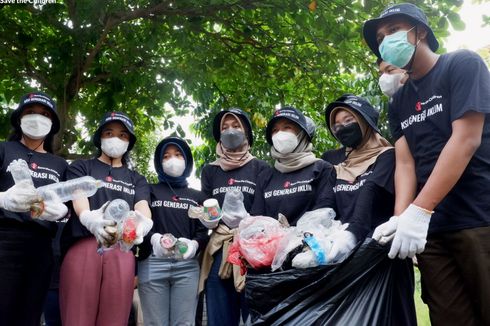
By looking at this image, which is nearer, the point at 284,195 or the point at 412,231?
the point at 412,231

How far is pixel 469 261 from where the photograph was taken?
1.96m

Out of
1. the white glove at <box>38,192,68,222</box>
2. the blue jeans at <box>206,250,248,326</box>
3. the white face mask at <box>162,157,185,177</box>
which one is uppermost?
the white face mask at <box>162,157,185,177</box>

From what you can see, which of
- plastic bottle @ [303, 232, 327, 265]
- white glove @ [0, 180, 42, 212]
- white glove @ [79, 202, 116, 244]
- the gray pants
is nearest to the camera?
plastic bottle @ [303, 232, 327, 265]

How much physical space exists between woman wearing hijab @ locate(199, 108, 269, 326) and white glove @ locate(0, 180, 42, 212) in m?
1.13

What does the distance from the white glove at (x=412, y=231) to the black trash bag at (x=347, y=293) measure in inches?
5.0

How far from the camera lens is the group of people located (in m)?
2.00

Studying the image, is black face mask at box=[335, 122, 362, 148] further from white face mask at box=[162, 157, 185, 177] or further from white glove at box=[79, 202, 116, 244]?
white glove at box=[79, 202, 116, 244]

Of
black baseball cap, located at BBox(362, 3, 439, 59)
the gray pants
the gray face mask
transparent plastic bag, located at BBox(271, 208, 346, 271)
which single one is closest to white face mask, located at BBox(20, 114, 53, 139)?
the gray pants

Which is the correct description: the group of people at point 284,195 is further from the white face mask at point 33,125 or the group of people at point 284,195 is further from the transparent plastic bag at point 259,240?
the transparent plastic bag at point 259,240

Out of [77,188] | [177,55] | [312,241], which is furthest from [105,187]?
[177,55]

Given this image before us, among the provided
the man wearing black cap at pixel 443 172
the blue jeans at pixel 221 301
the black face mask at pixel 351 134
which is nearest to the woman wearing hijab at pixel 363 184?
the black face mask at pixel 351 134

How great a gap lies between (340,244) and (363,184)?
0.43 meters

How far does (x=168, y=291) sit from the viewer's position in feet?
10.8

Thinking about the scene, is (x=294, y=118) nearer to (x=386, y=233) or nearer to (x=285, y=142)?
(x=285, y=142)
